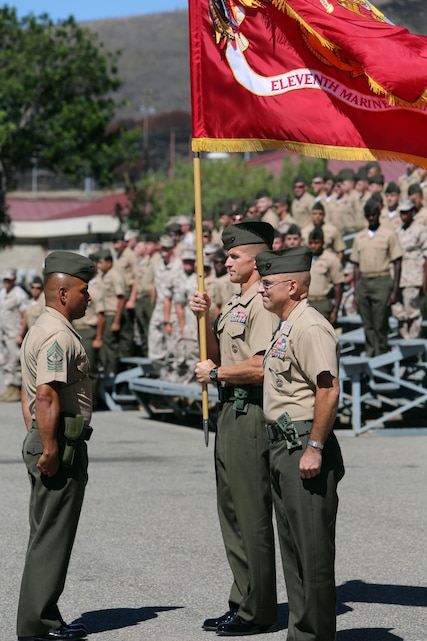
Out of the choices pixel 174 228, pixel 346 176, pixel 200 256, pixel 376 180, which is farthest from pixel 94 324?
pixel 200 256

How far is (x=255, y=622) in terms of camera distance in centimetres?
699

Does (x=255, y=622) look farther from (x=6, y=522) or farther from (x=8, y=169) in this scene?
(x=8, y=169)

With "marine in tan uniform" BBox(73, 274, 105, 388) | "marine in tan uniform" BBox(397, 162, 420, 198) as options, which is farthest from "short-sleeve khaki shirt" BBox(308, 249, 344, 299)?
"marine in tan uniform" BBox(397, 162, 420, 198)

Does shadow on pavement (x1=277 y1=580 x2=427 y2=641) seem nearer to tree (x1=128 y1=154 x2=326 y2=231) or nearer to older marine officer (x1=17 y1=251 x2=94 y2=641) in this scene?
older marine officer (x1=17 y1=251 x2=94 y2=641)

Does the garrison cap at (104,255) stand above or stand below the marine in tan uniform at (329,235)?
below

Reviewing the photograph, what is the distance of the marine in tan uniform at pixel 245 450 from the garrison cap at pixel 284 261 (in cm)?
72

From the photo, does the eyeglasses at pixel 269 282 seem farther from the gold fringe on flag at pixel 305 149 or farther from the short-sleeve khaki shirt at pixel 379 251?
the short-sleeve khaki shirt at pixel 379 251

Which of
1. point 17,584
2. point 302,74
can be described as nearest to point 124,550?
point 17,584

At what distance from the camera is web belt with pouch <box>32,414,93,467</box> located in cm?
673

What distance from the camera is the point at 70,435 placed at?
22.1 ft

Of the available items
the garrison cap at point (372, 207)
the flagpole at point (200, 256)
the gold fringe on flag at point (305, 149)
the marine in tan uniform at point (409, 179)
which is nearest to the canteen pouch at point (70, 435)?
the flagpole at point (200, 256)

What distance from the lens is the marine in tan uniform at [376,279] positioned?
1661 cm

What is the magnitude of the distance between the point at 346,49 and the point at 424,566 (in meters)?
3.36

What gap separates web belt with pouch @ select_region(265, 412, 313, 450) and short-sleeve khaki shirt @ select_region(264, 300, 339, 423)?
0.03 meters
